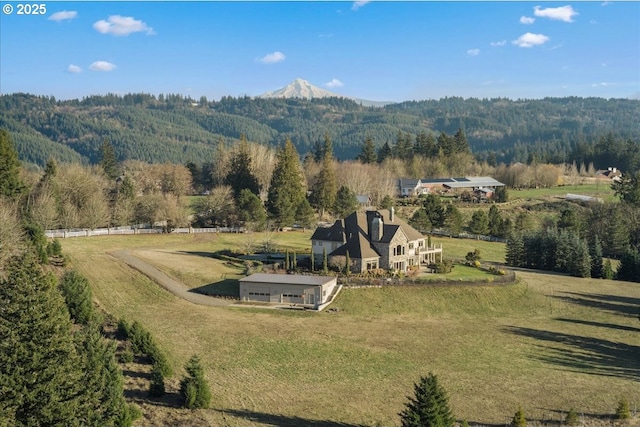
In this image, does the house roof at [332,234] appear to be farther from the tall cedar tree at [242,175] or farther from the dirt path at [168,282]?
the tall cedar tree at [242,175]

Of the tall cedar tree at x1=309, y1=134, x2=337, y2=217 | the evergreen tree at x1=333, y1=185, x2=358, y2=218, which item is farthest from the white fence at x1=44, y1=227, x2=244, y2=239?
the tall cedar tree at x1=309, y1=134, x2=337, y2=217

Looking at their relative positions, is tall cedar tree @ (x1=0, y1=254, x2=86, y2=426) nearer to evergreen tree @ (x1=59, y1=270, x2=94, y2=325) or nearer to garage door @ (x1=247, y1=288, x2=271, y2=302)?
evergreen tree @ (x1=59, y1=270, x2=94, y2=325)

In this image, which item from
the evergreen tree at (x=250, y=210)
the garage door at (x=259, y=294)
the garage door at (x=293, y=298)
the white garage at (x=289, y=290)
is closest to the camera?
the white garage at (x=289, y=290)

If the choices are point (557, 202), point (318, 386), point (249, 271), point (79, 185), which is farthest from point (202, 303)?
point (557, 202)

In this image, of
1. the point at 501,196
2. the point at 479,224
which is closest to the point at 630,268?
the point at 479,224

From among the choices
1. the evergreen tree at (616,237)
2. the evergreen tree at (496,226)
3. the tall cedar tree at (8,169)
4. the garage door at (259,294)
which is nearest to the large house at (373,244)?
the garage door at (259,294)

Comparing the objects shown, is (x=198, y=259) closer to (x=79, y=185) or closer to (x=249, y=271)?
(x=249, y=271)
